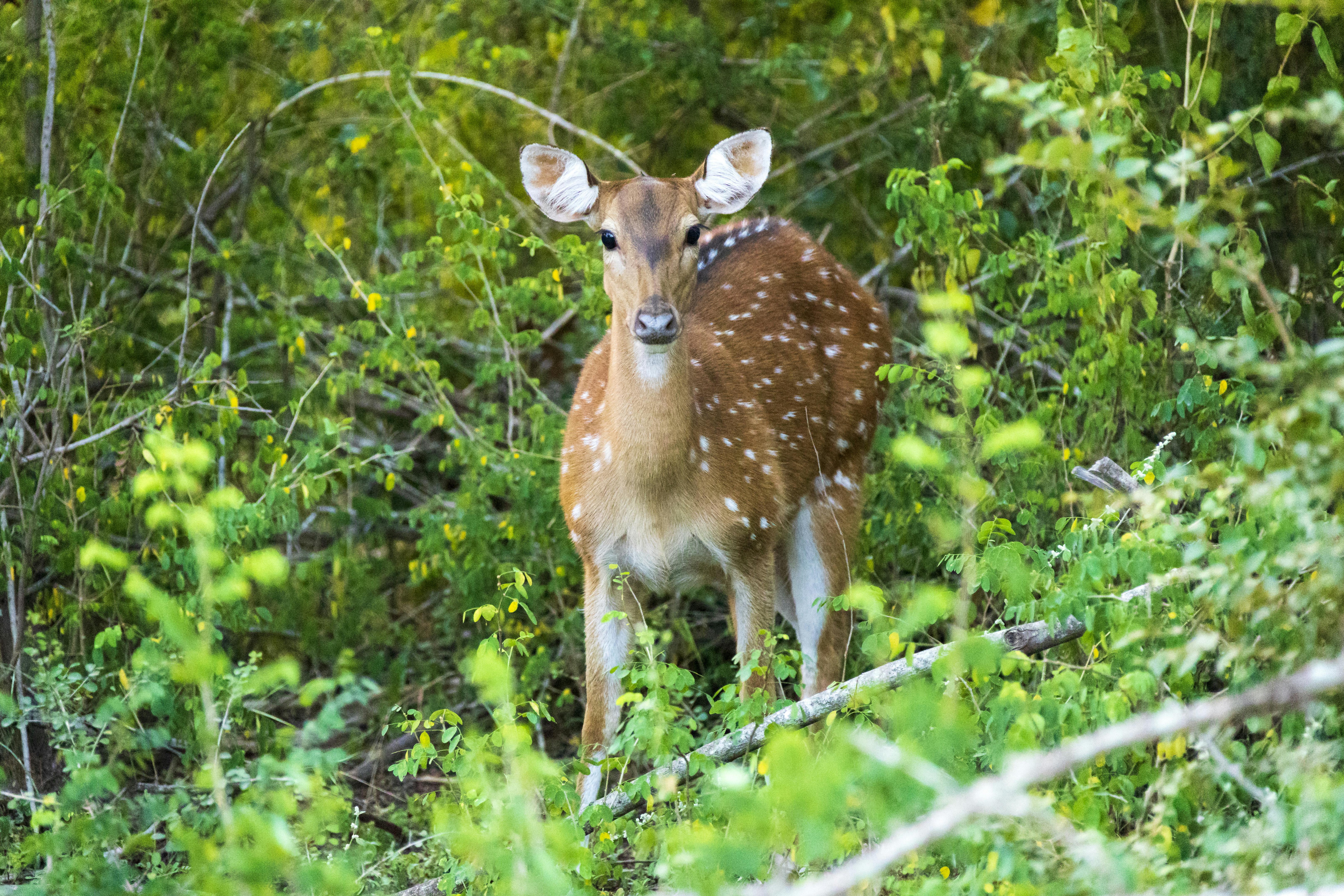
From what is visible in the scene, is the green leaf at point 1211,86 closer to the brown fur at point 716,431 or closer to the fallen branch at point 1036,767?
the brown fur at point 716,431

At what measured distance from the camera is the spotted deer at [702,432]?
4547 millimetres

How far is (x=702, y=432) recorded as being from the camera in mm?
4773

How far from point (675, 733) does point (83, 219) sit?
10.1 ft

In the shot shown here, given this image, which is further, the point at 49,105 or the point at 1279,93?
the point at 49,105

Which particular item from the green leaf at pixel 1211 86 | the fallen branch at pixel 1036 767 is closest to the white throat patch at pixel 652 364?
the green leaf at pixel 1211 86

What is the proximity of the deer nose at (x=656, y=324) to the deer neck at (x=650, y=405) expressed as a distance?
0.19 meters

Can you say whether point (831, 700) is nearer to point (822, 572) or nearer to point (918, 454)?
point (918, 454)

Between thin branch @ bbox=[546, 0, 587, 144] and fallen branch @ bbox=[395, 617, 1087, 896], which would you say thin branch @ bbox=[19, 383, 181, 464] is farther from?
thin branch @ bbox=[546, 0, 587, 144]

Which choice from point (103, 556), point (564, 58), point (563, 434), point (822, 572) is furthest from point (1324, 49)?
point (564, 58)

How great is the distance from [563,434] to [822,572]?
1.23m

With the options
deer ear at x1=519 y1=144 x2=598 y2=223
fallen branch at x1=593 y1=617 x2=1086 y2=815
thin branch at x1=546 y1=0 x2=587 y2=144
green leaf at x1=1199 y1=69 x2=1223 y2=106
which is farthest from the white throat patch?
thin branch at x1=546 y1=0 x2=587 y2=144

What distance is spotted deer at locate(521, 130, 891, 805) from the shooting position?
455 centimetres

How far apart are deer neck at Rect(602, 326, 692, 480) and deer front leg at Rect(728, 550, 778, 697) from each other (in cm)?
50

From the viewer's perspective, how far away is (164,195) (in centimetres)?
677
